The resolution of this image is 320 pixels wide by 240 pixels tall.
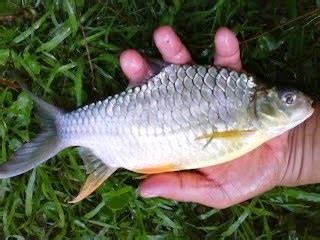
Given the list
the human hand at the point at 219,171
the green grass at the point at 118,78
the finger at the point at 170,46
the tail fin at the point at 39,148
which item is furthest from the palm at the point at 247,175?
the tail fin at the point at 39,148

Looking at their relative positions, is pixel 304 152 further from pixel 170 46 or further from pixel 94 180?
pixel 94 180

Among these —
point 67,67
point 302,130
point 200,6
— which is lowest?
point 302,130

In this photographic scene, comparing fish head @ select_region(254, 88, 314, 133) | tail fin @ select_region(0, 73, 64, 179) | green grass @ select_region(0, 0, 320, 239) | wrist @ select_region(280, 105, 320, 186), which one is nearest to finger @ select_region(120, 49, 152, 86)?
green grass @ select_region(0, 0, 320, 239)

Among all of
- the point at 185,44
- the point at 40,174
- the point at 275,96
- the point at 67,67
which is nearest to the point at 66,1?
the point at 67,67

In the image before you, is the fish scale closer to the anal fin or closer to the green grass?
the anal fin

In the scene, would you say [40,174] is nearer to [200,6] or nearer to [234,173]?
[234,173]

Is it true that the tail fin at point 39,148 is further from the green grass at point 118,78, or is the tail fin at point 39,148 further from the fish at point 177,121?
the green grass at point 118,78
